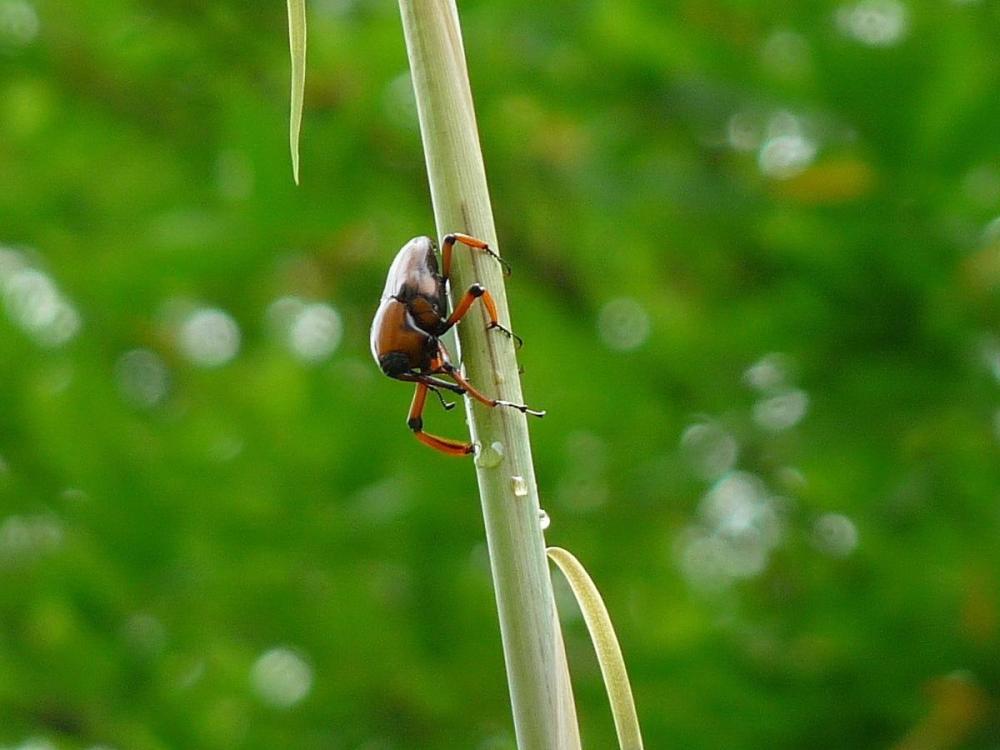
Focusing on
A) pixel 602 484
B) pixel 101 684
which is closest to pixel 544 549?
pixel 602 484

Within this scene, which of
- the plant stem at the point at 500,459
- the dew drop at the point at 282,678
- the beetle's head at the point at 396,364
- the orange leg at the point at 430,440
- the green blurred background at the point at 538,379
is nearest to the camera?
the plant stem at the point at 500,459

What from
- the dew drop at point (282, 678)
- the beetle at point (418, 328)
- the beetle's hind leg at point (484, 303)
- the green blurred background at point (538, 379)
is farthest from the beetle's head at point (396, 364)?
the dew drop at point (282, 678)

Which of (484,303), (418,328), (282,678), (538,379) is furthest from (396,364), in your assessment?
(282,678)

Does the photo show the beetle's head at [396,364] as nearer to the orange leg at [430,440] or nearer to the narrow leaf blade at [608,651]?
the orange leg at [430,440]

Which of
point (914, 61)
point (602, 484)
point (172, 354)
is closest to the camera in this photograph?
point (914, 61)

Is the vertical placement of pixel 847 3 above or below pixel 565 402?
above

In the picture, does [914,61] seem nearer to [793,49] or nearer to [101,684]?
[793,49]
